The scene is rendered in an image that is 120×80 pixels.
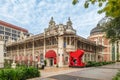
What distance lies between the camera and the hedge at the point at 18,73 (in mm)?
14725

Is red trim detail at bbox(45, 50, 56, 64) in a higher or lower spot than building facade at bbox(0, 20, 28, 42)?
lower

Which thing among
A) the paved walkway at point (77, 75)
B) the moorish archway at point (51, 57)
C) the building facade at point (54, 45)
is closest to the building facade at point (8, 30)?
the building facade at point (54, 45)

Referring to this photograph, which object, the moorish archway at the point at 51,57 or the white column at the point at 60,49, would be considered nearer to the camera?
the white column at the point at 60,49

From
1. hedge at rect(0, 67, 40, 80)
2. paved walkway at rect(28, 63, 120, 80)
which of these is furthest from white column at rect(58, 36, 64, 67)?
hedge at rect(0, 67, 40, 80)

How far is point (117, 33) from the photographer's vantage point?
20344 millimetres

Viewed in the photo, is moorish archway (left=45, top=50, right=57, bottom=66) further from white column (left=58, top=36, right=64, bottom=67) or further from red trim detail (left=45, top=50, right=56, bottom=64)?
Answer: white column (left=58, top=36, right=64, bottom=67)

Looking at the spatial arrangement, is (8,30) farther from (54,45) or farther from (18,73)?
(18,73)

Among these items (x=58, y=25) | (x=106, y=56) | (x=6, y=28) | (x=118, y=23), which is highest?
(x=6, y=28)

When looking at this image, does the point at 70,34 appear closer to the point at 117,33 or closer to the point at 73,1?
the point at 117,33

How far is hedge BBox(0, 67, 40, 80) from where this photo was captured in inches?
580

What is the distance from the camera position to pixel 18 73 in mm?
15984

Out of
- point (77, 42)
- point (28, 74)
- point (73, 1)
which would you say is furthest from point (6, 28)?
point (73, 1)

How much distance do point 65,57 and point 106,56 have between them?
41.8m

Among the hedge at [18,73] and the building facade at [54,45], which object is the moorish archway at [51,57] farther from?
the hedge at [18,73]
